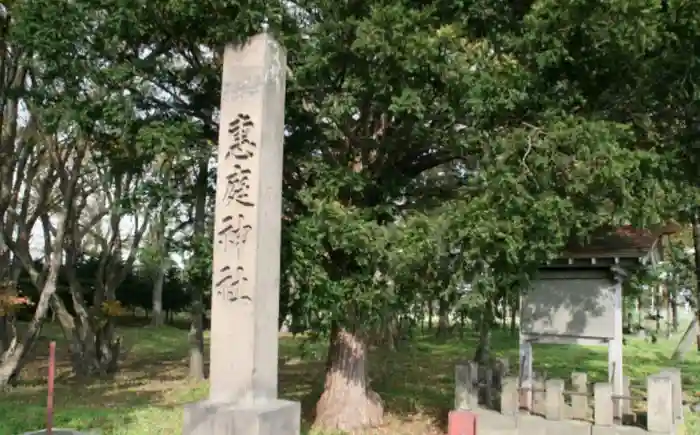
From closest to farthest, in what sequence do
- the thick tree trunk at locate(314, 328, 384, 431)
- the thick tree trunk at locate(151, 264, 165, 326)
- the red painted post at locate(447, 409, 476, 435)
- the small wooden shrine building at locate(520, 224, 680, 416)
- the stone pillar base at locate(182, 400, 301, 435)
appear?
1. the red painted post at locate(447, 409, 476, 435)
2. the stone pillar base at locate(182, 400, 301, 435)
3. the small wooden shrine building at locate(520, 224, 680, 416)
4. the thick tree trunk at locate(314, 328, 384, 431)
5. the thick tree trunk at locate(151, 264, 165, 326)

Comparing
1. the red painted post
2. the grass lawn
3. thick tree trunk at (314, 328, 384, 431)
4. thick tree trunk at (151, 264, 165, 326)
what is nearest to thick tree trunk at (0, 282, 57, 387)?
the grass lawn

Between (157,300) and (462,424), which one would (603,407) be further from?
(157,300)

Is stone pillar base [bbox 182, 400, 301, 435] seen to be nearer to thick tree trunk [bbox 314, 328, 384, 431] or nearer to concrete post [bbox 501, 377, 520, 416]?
concrete post [bbox 501, 377, 520, 416]

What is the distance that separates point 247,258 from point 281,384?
403 inches

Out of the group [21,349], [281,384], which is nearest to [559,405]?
[281,384]

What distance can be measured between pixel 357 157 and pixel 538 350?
19.7 m

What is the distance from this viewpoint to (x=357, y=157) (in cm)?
1041

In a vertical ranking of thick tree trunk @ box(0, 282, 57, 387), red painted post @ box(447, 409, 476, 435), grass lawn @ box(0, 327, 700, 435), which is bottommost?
grass lawn @ box(0, 327, 700, 435)

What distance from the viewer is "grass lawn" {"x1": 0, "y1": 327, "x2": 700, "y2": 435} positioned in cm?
1066

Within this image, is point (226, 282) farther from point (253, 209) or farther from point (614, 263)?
point (614, 263)

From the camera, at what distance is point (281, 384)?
15.8 meters

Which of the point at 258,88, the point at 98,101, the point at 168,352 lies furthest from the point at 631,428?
the point at 168,352

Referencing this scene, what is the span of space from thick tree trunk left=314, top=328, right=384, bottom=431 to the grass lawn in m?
0.41

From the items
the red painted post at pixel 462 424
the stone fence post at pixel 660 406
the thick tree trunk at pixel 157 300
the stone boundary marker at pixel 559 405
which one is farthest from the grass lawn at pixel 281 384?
the red painted post at pixel 462 424
